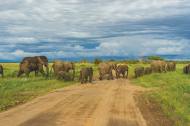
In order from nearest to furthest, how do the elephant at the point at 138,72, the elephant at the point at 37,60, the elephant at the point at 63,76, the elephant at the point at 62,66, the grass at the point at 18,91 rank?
the grass at the point at 18,91, the elephant at the point at 63,76, the elephant at the point at 62,66, the elephant at the point at 37,60, the elephant at the point at 138,72

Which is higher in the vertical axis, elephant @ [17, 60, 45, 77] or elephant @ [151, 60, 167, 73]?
elephant @ [17, 60, 45, 77]

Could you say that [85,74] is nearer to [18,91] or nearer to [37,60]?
[37,60]

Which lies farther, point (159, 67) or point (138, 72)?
point (159, 67)

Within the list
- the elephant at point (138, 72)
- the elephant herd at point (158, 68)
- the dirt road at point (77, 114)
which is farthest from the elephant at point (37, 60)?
the dirt road at point (77, 114)

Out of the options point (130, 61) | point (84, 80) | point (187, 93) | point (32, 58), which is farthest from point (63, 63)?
point (130, 61)

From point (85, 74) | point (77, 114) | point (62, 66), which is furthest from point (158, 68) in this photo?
point (77, 114)

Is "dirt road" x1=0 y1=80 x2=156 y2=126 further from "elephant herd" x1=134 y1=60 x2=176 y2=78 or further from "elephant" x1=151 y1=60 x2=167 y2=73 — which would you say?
"elephant" x1=151 y1=60 x2=167 y2=73

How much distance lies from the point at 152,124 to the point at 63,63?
32.9 meters

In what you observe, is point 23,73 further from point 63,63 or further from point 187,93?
point 187,93

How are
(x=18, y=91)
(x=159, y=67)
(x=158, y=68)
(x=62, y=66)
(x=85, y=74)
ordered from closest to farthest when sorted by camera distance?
1. (x=18, y=91)
2. (x=85, y=74)
3. (x=62, y=66)
4. (x=158, y=68)
5. (x=159, y=67)

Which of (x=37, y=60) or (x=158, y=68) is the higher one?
(x=37, y=60)

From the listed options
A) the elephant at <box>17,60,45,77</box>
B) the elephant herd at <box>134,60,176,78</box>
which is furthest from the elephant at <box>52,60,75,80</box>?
the elephant herd at <box>134,60,176,78</box>

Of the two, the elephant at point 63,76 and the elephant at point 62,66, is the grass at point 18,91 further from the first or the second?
the elephant at point 62,66

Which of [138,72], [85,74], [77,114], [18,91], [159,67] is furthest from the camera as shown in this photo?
[159,67]
